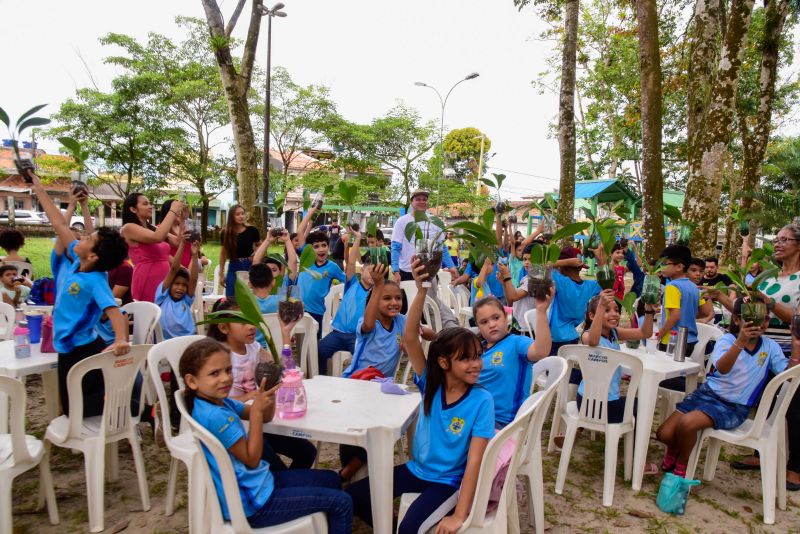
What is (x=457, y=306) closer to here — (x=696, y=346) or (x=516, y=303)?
(x=516, y=303)

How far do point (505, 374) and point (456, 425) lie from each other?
0.69m

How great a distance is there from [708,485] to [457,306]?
3666 millimetres

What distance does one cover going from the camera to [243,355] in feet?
9.70

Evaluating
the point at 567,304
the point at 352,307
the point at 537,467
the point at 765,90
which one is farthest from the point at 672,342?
the point at 765,90

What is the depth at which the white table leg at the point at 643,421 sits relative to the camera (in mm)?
3391

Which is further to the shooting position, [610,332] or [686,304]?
[686,304]

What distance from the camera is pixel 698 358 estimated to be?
13.4 ft

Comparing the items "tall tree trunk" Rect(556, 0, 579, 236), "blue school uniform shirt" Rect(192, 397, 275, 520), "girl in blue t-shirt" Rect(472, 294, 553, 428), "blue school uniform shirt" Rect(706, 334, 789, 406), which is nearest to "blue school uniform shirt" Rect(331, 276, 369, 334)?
"girl in blue t-shirt" Rect(472, 294, 553, 428)

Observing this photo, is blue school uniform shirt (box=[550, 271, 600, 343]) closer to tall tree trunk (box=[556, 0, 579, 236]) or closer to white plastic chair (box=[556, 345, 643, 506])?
white plastic chair (box=[556, 345, 643, 506])

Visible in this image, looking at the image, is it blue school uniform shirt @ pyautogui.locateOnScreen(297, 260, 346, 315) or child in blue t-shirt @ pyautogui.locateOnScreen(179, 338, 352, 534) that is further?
blue school uniform shirt @ pyautogui.locateOnScreen(297, 260, 346, 315)

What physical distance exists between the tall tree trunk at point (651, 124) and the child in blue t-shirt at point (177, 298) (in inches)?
240

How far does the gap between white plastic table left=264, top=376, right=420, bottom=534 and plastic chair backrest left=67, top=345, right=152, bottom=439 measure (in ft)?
3.51

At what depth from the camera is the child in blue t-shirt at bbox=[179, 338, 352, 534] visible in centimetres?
200

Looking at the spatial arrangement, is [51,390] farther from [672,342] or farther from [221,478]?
[672,342]
